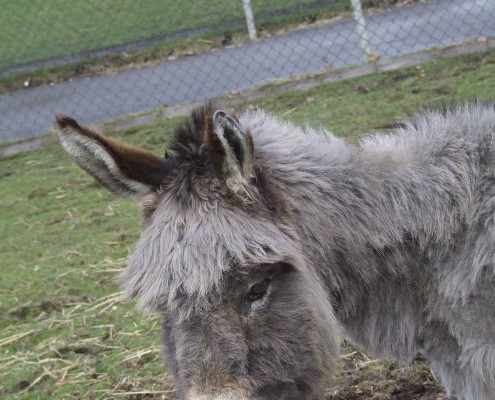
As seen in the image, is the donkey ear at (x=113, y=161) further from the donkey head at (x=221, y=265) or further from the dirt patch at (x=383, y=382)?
the dirt patch at (x=383, y=382)

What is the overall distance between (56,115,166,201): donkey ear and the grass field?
137 cm

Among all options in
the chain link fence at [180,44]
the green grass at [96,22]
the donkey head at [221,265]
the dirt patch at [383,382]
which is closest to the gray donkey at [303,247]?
the donkey head at [221,265]

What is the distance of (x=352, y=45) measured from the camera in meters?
12.2

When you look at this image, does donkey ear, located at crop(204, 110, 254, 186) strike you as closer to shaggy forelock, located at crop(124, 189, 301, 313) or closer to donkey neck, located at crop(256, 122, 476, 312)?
shaggy forelock, located at crop(124, 189, 301, 313)

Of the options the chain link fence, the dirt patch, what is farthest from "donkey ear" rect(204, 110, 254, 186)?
the chain link fence

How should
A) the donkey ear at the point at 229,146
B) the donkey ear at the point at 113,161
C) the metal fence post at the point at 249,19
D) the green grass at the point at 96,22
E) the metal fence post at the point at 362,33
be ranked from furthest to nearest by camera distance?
the green grass at the point at 96,22 → the metal fence post at the point at 249,19 → the metal fence post at the point at 362,33 → the donkey ear at the point at 113,161 → the donkey ear at the point at 229,146

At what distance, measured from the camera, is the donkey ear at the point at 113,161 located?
316 centimetres

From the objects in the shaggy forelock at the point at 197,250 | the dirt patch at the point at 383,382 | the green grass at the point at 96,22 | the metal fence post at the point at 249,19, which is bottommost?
the dirt patch at the point at 383,382

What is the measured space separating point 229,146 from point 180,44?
1198cm

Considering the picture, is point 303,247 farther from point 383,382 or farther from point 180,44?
point 180,44

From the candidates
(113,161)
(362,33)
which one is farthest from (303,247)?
(362,33)

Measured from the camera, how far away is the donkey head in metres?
2.95

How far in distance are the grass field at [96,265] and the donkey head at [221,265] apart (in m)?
1.28

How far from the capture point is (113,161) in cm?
319
